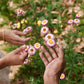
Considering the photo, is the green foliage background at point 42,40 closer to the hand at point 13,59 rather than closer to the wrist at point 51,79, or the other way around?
the hand at point 13,59

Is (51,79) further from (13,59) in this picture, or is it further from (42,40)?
(42,40)

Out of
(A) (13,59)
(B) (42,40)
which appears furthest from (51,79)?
(B) (42,40)

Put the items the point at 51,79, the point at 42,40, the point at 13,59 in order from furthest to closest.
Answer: the point at 42,40
the point at 13,59
the point at 51,79

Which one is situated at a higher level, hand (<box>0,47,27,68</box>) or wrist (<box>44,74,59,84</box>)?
wrist (<box>44,74,59,84</box>)

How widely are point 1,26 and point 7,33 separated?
4.65 ft

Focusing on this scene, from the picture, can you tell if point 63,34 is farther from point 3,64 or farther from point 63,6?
point 3,64

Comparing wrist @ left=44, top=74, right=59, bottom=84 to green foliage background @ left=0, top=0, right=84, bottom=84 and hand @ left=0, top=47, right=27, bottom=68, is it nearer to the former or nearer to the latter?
hand @ left=0, top=47, right=27, bottom=68

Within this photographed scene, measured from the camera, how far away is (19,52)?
1.18 metres

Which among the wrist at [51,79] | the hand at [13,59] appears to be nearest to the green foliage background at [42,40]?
the hand at [13,59]

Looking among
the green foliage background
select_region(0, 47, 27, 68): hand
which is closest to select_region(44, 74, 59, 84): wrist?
select_region(0, 47, 27, 68): hand

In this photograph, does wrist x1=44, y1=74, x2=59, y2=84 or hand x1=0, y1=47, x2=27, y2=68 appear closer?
wrist x1=44, y1=74, x2=59, y2=84

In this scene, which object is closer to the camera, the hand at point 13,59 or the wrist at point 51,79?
the wrist at point 51,79

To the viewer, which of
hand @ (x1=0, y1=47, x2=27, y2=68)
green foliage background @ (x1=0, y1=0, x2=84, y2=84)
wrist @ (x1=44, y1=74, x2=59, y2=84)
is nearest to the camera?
wrist @ (x1=44, y1=74, x2=59, y2=84)

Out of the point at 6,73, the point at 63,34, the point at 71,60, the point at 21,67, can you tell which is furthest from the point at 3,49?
the point at 71,60
